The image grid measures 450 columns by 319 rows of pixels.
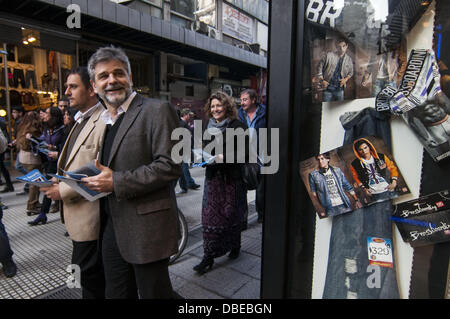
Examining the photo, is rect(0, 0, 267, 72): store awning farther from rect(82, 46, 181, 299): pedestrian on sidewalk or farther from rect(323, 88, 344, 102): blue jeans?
rect(323, 88, 344, 102): blue jeans

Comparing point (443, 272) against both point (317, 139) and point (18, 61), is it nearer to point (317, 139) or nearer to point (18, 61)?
point (317, 139)

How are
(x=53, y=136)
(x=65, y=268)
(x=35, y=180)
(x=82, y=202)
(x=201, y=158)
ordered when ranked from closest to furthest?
(x=35, y=180)
(x=82, y=202)
(x=201, y=158)
(x=65, y=268)
(x=53, y=136)

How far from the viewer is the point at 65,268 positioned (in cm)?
327

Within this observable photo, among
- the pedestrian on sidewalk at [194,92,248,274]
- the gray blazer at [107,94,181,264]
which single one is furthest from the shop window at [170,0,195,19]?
the gray blazer at [107,94,181,264]

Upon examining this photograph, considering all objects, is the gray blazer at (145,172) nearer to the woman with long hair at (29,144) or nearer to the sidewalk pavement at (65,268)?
the sidewalk pavement at (65,268)

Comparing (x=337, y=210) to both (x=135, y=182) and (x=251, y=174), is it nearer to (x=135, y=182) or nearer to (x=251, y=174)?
(x=135, y=182)

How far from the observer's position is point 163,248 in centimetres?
175

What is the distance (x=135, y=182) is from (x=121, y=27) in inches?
368

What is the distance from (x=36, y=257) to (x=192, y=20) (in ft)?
43.4

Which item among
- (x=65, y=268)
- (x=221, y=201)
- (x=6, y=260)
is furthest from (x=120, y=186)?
(x=6, y=260)

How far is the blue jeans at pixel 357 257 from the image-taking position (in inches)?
48.8

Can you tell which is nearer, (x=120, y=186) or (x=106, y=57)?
(x=120, y=186)
